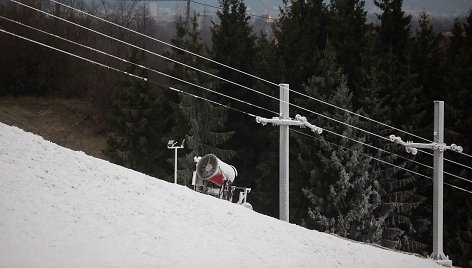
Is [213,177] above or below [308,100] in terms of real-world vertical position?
above

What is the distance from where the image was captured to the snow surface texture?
1603 centimetres

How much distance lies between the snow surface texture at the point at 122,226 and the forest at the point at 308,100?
1821 cm

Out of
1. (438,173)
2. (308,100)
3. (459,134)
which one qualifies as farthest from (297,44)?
(438,173)

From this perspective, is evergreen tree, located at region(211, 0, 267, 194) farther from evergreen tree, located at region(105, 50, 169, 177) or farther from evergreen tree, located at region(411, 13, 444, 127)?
evergreen tree, located at region(411, 13, 444, 127)

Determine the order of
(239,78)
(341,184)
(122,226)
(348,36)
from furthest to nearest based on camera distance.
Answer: (239,78), (348,36), (341,184), (122,226)

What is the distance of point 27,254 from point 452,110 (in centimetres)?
3146

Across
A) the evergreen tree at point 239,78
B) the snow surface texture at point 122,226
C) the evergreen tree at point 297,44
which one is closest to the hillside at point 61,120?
the evergreen tree at point 239,78

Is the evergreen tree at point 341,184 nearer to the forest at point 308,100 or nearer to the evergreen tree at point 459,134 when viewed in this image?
the forest at point 308,100

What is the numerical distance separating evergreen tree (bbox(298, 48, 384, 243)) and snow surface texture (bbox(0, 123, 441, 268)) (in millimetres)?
18235

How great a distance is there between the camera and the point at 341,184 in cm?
4166

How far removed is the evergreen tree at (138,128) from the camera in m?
47.0

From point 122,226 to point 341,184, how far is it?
82.2ft

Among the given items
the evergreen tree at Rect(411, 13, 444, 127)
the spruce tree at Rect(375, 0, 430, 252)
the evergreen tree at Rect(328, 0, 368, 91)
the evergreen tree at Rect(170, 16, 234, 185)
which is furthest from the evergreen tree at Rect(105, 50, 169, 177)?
→ the evergreen tree at Rect(411, 13, 444, 127)

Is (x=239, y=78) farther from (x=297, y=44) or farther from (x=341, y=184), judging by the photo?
(x=341, y=184)
